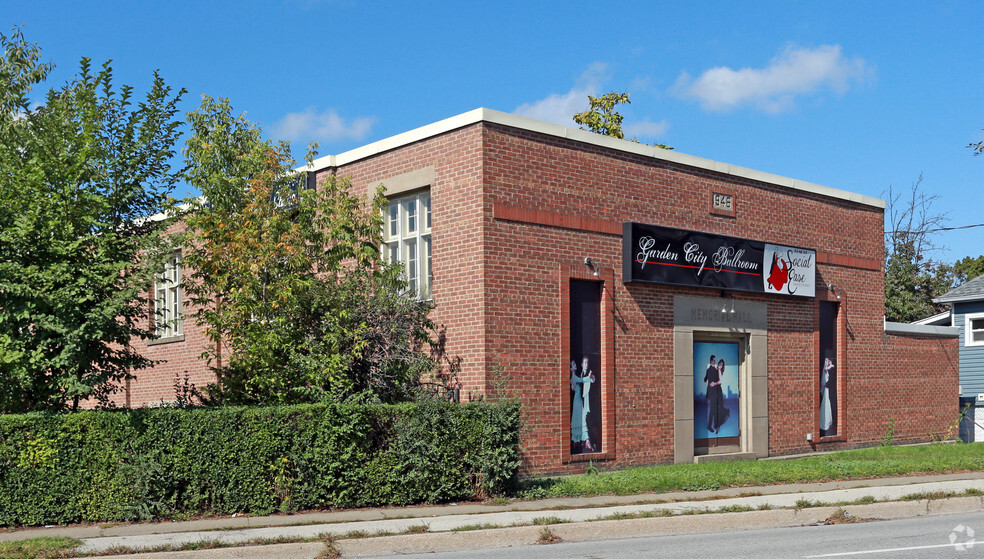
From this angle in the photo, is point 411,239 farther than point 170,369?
No

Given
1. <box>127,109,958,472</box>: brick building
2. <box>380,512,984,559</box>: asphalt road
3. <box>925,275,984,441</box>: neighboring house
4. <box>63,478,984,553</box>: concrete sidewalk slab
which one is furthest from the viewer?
<box>925,275,984,441</box>: neighboring house

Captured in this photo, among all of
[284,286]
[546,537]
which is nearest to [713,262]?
[284,286]

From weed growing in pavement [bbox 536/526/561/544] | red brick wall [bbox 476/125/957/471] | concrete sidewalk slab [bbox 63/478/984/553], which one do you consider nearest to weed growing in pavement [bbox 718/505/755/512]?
concrete sidewalk slab [bbox 63/478/984/553]

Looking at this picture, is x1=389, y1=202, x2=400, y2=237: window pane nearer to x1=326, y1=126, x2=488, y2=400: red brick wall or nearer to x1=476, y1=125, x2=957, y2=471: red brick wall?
x1=326, y1=126, x2=488, y2=400: red brick wall

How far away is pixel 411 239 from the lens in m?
18.7

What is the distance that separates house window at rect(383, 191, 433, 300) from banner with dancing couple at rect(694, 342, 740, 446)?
6177mm

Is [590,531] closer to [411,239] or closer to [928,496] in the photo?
[928,496]

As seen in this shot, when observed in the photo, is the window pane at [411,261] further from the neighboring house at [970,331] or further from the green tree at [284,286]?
the neighboring house at [970,331]

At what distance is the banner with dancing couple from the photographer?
806 inches

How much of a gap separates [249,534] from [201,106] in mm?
8110

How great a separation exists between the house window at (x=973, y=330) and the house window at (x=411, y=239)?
80.1 ft

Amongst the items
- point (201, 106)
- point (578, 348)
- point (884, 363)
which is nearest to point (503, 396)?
point (578, 348)

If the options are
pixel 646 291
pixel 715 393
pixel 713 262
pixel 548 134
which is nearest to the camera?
pixel 548 134

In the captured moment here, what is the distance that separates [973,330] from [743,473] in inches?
871
